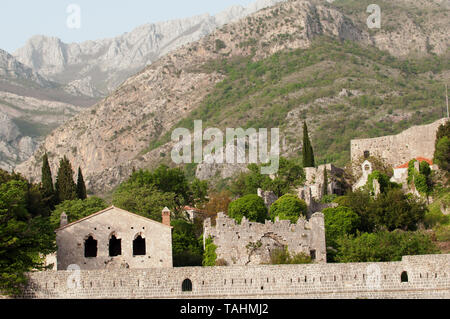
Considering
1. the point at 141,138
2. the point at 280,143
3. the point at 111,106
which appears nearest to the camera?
the point at 280,143

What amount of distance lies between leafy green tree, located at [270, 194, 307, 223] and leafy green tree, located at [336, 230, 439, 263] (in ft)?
26.6

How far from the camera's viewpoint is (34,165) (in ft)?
597

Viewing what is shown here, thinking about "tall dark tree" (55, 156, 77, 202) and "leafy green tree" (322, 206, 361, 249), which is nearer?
"leafy green tree" (322, 206, 361, 249)

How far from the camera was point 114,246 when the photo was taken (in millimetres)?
51156

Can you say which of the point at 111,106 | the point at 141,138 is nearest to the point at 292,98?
the point at 141,138

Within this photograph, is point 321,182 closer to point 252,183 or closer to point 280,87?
point 252,183

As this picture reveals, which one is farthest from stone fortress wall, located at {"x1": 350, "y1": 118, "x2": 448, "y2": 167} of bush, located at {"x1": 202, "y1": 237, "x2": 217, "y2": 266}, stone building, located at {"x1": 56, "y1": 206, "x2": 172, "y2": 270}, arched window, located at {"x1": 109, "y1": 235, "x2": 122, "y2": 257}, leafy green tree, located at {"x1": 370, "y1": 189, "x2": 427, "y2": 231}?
arched window, located at {"x1": 109, "y1": 235, "x2": 122, "y2": 257}

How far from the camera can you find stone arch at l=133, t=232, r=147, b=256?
165 ft

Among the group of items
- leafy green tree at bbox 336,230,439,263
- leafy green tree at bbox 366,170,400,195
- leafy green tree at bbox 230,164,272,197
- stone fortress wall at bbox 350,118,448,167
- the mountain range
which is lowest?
leafy green tree at bbox 336,230,439,263

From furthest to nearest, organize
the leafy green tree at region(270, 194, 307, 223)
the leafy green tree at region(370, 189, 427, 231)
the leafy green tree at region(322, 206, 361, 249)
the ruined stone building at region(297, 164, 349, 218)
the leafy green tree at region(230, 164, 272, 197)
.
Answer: the leafy green tree at region(230, 164, 272, 197)
the ruined stone building at region(297, 164, 349, 218)
the leafy green tree at region(270, 194, 307, 223)
the leafy green tree at region(370, 189, 427, 231)
the leafy green tree at region(322, 206, 361, 249)

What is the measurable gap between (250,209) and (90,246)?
15.5m

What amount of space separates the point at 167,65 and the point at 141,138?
2373 centimetres

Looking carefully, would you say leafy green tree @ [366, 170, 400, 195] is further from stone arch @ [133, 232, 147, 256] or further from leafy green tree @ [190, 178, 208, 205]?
stone arch @ [133, 232, 147, 256]
